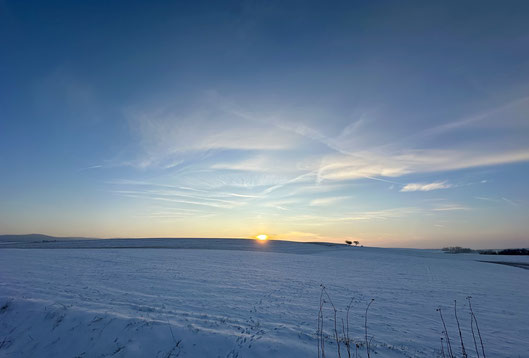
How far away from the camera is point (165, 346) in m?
8.40

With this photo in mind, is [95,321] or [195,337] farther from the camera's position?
[95,321]

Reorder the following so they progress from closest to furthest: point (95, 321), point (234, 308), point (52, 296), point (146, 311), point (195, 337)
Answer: point (195, 337) < point (95, 321) < point (146, 311) < point (234, 308) < point (52, 296)

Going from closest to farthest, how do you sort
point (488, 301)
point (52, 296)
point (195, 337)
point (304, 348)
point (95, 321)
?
point (304, 348), point (195, 337), point (95, 321), point (52, 296), point (488, 301)

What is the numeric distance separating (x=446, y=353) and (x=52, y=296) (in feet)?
51.4

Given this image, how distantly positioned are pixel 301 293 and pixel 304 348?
22.5 ft

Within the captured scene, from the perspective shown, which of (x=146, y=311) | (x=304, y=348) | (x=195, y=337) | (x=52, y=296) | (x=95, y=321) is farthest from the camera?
(x=52, y=296)

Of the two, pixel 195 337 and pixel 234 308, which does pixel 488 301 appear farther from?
pixel 195 337

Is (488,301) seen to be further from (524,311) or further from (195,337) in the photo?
(195,337)

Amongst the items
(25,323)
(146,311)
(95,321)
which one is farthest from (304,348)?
(25,323)

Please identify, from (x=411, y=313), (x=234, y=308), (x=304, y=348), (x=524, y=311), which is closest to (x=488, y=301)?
(x=524, y=311)

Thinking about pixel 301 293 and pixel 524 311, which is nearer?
pixel 524 311

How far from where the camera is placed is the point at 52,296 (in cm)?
1228

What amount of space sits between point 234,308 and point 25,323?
26.2ft

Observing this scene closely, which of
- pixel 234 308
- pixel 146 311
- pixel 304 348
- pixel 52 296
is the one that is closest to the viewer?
pixel 304 348
